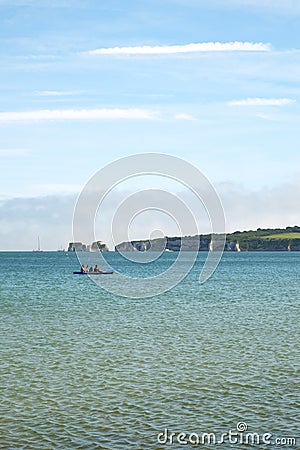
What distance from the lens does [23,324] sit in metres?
42.7

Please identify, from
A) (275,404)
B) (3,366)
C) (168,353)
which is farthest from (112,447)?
(168,353)

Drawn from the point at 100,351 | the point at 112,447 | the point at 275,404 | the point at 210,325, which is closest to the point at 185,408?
the point at 275,404

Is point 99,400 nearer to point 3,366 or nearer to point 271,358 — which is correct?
point 3,366

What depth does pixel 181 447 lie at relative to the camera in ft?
58.3

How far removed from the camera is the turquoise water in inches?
758

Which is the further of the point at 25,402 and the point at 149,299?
the point at 149,299

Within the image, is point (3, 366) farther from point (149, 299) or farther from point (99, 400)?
point (149, 299)

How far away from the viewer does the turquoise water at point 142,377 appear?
19266 millimetres

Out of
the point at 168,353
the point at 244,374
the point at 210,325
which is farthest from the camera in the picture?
the point at 210,325

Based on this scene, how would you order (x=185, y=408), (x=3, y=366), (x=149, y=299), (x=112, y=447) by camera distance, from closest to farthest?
(x=112, y=447), (x=185, y=408), (x=3, y=366), (x=149, y=299)

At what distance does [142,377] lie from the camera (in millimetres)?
25703

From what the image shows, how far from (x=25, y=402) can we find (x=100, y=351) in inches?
378

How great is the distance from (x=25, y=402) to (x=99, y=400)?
7.71ft

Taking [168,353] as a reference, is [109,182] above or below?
above
